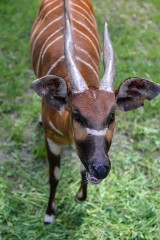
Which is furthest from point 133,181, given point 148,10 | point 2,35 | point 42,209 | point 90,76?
point 148,10

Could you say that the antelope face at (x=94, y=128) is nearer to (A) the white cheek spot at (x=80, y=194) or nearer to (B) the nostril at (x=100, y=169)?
(B) the nostril at (x=100, y=169)

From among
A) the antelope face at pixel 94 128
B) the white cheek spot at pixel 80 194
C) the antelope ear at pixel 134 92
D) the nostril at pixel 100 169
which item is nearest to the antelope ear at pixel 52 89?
the antelope face at pixel 94 128

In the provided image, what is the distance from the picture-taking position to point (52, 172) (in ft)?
11.7

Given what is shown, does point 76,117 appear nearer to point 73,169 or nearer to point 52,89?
point 52,89

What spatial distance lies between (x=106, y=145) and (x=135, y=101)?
1.47ft

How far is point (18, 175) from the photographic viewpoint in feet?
13.1

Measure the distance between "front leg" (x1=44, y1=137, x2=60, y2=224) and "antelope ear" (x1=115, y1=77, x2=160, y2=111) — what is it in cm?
71

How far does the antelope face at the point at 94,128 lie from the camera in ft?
8.48

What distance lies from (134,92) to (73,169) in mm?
1340

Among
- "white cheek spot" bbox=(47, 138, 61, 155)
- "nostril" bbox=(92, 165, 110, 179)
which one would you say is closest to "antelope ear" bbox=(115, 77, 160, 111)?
"nostril" bbox=(92, 165, 110, 179)

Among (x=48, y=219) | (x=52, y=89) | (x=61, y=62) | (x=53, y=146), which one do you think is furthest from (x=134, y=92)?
(x=48, y=219)

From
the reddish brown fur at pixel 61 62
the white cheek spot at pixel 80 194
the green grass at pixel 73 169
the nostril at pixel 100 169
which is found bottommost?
the green grass at pixel 73 169

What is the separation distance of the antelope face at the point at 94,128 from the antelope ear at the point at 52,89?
13cm

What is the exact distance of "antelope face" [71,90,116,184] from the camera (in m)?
2.59
